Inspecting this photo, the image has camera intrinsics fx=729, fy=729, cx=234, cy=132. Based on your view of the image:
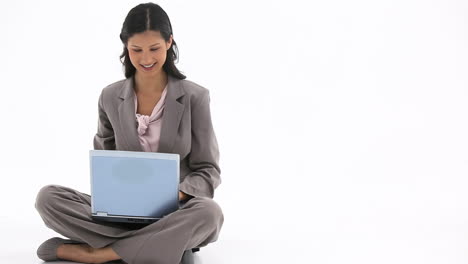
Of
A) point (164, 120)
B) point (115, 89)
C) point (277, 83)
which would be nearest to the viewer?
point (164, 120)

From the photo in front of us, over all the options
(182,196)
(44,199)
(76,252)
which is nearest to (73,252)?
(76,252)

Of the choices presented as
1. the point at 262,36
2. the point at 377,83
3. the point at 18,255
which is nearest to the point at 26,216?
the point at 18,255

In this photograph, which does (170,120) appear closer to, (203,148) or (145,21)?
(203,148)

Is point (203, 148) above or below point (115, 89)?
below

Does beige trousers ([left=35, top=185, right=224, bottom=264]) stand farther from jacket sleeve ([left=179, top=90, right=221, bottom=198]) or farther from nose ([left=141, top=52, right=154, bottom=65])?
nose ([left=141, top=52, right=154, bottom=65])

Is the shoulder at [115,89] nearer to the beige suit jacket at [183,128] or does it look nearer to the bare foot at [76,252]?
the beige suit jacket at [183,128]

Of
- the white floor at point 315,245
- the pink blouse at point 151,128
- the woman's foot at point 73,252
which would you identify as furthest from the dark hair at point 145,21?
the white floor at point 315,245

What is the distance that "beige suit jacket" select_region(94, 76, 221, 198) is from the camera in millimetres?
3117

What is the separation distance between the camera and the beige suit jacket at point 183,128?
312 centimetres

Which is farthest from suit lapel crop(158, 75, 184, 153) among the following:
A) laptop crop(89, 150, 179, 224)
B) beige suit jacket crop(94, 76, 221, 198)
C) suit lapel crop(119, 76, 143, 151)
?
laptop crop(89, 150, 179, 224)

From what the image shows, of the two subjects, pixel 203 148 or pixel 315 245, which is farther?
pixel 315 245

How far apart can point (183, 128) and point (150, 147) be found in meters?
0.17

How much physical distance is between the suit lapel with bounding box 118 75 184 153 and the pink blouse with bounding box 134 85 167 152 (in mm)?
29

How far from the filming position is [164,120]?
10.2 feet
